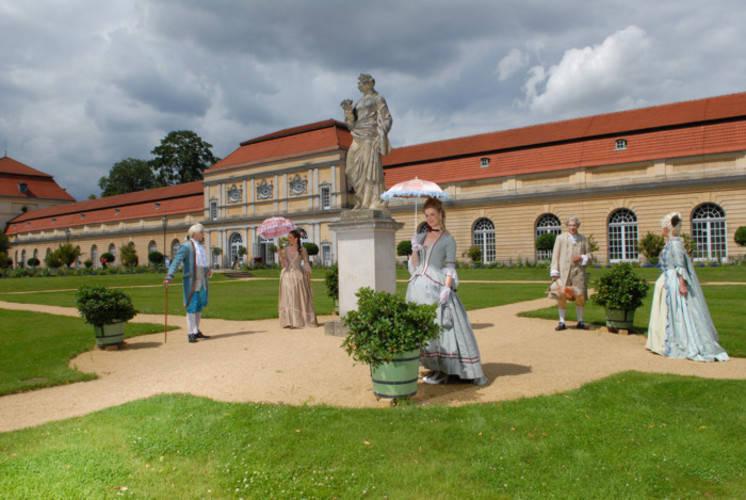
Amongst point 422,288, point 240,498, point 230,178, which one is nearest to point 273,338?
point 422,288

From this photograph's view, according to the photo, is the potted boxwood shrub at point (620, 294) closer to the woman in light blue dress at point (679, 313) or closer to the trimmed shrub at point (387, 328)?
the woman in light blue dress at point (679, 313)

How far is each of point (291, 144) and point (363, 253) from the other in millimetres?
39892

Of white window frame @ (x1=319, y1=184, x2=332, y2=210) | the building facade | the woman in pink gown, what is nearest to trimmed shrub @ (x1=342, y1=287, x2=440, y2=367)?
the woman in pink gown

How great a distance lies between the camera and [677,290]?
7.13 meters

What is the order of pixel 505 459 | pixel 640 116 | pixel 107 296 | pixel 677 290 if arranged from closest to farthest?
pixel 505 459 → pixel 677 290 → pixel 107 296 → pixel 640 116

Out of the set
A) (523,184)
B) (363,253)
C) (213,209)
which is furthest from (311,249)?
(363,253)

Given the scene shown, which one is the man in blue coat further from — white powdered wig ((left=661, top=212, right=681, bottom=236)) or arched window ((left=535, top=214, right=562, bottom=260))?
arched window ((left=535, top=214, right=562, bottom=260))

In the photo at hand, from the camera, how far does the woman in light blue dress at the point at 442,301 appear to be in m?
5.52

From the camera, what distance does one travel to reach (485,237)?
3678 centimetres

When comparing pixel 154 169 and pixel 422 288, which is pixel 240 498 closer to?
pixel 422 288

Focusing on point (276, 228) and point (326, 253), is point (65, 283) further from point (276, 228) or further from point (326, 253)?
point (276, 228)

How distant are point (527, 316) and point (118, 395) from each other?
26.6 ft

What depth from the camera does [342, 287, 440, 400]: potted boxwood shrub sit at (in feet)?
15.5

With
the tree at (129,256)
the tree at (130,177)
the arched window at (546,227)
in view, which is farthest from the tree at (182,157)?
the arched window at (546,227)
